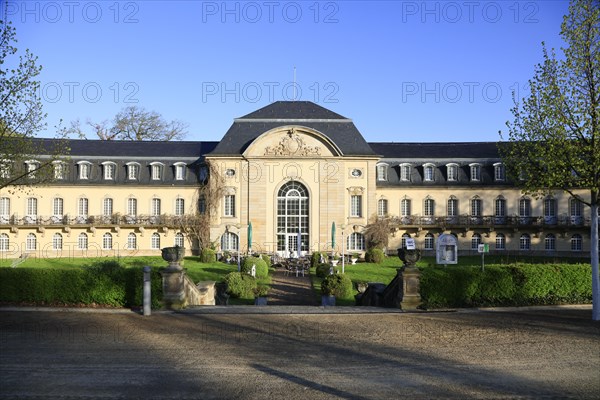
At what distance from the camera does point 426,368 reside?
8.12m

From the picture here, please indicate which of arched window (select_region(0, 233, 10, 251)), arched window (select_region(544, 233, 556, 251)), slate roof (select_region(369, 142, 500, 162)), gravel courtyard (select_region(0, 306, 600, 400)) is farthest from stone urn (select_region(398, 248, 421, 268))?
arched window (select_region(0, 233, 10, 251))

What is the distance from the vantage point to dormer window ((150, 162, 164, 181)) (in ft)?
Result: 132

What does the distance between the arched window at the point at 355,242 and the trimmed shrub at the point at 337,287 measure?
1857cm

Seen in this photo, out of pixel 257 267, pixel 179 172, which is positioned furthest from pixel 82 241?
pixel 257 267

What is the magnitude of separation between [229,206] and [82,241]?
11.0 metres

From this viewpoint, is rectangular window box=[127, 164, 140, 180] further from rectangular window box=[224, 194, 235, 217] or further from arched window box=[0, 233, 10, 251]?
arched window box=[0, 233, 10, 251]

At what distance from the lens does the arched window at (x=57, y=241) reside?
1527 inches

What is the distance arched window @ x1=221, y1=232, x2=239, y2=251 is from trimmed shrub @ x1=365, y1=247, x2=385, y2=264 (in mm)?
9550

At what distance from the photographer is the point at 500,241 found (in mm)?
40062

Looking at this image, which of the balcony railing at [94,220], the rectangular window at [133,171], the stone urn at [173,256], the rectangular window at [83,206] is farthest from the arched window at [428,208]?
the stone urn at [173,256]

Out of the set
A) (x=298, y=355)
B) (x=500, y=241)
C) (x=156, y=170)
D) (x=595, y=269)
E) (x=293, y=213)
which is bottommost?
(x=298, y=355)

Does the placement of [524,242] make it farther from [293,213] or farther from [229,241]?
[229,241]

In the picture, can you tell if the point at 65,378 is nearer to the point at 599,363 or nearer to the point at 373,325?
the point at 373,325

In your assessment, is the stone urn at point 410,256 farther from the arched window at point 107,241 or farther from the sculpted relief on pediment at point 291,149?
the arched window at point 107,241
